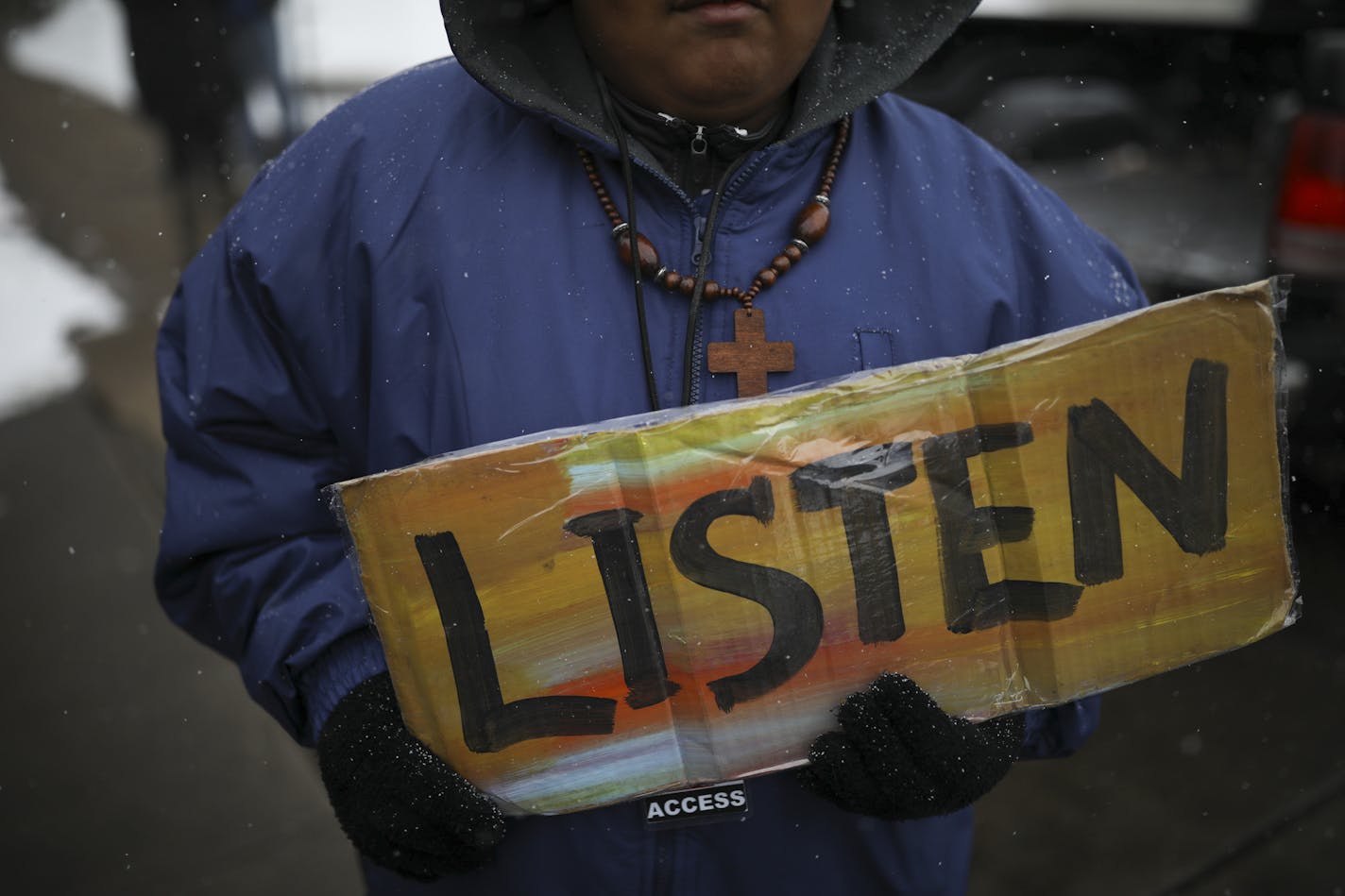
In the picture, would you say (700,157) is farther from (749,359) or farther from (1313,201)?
(1313,201)

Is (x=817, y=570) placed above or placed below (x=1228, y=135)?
above

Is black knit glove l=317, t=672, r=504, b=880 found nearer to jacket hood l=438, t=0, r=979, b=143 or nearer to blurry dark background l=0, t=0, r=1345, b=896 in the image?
jacket hood l=438, t=0, r=979, b=143

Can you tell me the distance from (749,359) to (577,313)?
0.65 ft

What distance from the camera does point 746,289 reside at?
4.83ft

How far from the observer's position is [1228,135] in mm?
8188

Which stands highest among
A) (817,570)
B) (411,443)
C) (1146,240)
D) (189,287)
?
(189,287)

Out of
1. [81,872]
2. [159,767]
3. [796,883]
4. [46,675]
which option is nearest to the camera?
[796,883]

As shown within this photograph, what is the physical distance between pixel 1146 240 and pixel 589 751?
4.45m

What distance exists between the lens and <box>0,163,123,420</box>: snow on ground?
5641mm

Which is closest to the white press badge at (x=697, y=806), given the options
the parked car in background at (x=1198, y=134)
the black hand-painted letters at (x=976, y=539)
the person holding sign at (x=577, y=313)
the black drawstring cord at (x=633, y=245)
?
the person holding sign at (x=577, y=313)

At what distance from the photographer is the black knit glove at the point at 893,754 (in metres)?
1.34

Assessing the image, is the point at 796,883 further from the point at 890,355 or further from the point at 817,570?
the point at 890,355

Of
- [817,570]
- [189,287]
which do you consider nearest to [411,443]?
[189,287]

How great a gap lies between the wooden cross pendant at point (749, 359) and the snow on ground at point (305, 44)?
21.2 feet
